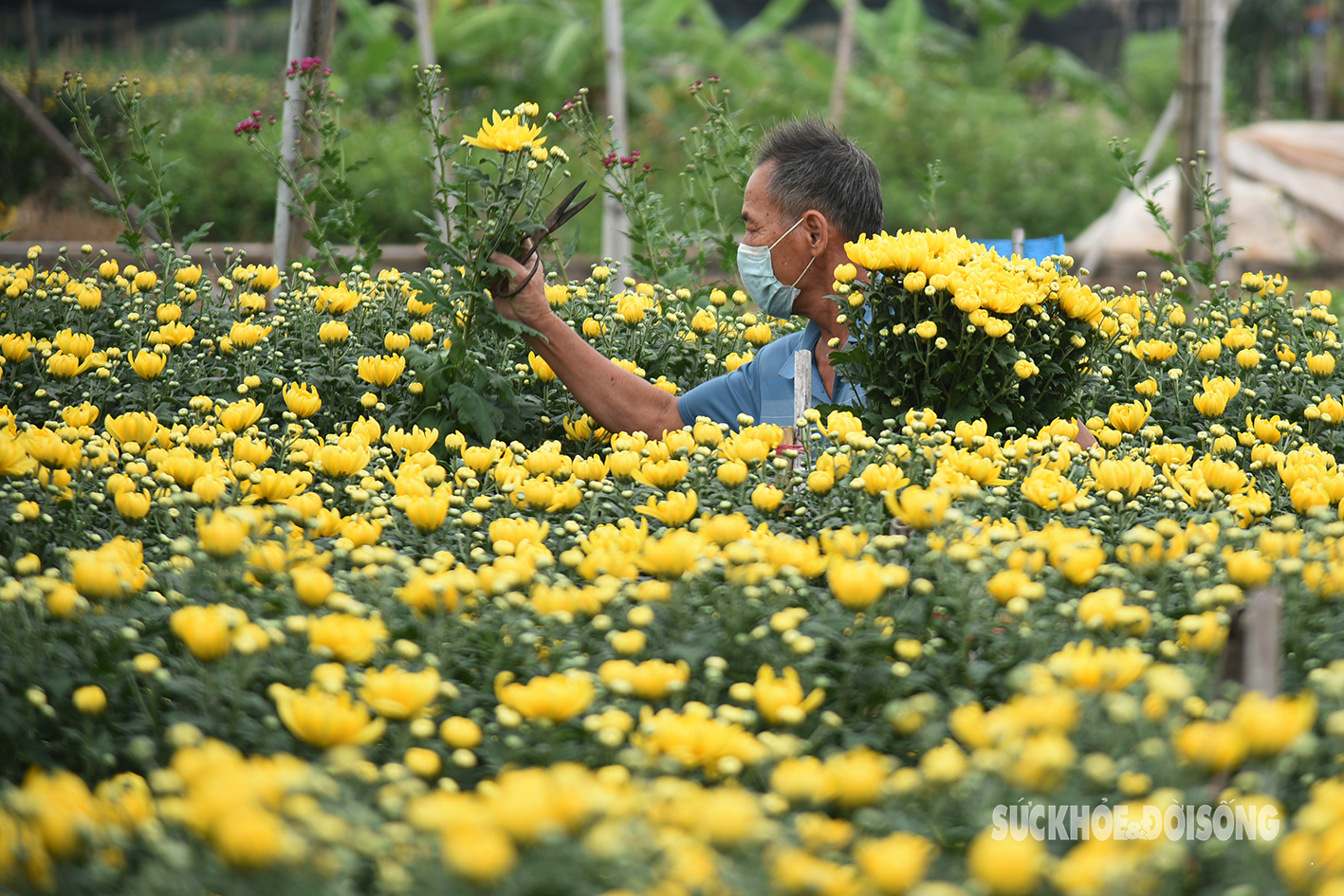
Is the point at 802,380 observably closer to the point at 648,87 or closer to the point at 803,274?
the point at 803,274

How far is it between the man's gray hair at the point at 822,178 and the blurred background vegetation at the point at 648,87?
336 inches

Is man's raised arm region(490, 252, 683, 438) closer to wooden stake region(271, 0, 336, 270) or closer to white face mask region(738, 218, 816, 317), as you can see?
white face mask region(738, 218, 816, 317)

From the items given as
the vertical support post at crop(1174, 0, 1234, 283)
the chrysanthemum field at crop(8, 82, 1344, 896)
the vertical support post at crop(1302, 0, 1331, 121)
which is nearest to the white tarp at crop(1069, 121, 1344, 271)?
the vertical support post at crop(1302, 0, 1331, 121)

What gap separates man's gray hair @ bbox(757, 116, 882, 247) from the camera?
10.5ft

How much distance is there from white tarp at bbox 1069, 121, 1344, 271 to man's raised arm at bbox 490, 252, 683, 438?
32.1ft

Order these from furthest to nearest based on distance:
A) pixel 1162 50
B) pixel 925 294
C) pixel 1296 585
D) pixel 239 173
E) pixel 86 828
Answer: pixel 1162 50 → pixel 239 173 → pixel 925 294 → pixel 1296 585 → pixel 86 828

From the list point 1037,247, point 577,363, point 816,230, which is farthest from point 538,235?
point 1037,247

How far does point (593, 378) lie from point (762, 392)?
0.53m

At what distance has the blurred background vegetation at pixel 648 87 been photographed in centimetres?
1188

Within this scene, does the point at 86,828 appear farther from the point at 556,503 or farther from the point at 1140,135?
the point at 1140,135

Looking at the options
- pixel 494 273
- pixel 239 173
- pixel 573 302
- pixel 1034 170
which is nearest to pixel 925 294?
pixel 494 273

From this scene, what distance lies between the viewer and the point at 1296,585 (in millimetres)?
1678

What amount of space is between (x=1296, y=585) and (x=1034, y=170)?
1317cm

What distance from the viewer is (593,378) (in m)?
2.90
